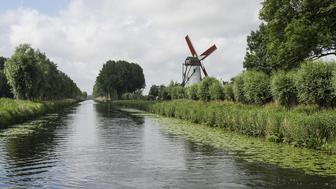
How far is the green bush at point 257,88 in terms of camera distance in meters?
38.0

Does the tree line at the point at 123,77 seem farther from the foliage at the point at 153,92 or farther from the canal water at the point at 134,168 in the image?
the canal water at the point at 134,168

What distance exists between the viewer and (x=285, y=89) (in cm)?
3231

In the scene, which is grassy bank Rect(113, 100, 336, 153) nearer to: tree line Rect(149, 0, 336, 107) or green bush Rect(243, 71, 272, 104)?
tree line Rect(149, 0, 336, 107)

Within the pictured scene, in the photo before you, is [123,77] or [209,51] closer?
[209,51]

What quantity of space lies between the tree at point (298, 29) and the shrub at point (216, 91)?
6778 millimetres

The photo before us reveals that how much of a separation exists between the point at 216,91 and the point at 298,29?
12.5 metres

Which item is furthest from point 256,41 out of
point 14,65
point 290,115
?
point 290,115

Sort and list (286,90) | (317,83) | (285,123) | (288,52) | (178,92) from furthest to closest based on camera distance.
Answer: (178,92) < (288,52) < (286,90) < (317,83) < (285,123)

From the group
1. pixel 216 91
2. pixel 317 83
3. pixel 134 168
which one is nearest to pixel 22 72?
pixel 216 91

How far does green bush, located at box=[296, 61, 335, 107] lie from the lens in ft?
90.8

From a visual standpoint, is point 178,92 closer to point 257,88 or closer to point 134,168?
point 257,88

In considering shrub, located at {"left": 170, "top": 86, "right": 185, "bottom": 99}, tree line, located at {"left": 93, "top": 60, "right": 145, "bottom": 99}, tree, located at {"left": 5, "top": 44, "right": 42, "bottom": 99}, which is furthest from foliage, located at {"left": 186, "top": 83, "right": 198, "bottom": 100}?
tree line, located at {"left": 93, "top": 60, "right": 145, "bottom": 99}

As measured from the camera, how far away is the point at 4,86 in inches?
4520

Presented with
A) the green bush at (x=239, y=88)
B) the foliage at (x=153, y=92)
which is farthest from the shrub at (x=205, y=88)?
the foliage at (x=153, y=92)
